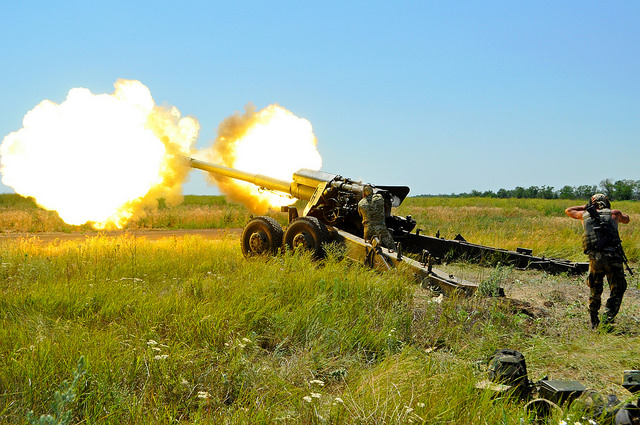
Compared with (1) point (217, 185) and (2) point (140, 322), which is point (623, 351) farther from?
(1) point (217, 185)

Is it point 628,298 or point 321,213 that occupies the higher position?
point 321,213

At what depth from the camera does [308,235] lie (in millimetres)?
8375

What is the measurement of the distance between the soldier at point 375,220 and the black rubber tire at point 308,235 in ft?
2.32

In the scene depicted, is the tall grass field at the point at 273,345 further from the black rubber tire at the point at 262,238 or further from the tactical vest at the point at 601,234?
the black rubber tire at the point at 262,238

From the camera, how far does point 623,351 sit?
4809 millimetres

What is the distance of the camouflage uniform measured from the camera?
5.95 m

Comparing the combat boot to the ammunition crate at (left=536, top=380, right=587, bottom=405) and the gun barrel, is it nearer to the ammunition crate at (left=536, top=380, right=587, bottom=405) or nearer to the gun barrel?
the ammunition crate at (left=536, top=380, right=587, bottom=405)

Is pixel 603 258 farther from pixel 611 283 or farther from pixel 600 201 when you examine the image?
pixel 600 201

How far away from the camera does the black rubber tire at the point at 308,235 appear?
26.9ft

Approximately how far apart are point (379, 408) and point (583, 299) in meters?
5.73

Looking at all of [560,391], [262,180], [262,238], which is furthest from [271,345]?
[262,180]

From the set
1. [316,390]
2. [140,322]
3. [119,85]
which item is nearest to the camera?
[316,390]

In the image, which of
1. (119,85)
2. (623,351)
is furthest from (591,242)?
(119,85)

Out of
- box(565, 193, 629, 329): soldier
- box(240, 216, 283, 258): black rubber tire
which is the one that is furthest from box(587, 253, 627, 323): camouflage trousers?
box(240, 216, 283, 258): black rubber tire
